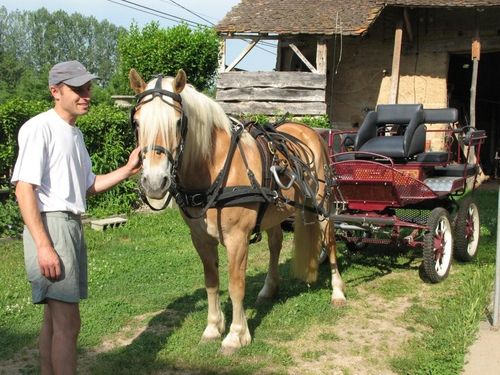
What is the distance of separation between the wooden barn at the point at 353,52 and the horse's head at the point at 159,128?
9.35 m

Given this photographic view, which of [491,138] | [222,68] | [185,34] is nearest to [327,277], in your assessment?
[222,68]

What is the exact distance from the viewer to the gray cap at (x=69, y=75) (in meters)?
2.84

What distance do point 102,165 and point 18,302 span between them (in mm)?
4461

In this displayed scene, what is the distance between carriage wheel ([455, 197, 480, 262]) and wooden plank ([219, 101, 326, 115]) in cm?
622

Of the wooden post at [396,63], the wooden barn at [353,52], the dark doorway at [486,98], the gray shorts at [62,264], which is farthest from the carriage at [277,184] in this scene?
the dark doorway at [486,98]

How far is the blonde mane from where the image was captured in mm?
3129

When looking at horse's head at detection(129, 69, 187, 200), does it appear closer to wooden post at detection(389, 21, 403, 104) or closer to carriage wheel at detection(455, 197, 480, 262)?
carriage wheel at detection(455, 197, 480, 262)

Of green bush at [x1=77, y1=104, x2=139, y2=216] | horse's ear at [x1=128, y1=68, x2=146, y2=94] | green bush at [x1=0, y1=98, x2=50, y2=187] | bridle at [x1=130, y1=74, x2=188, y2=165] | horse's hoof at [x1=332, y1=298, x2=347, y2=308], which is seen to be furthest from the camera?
green bush at [x1=77, y1=104, x2=139, y2=216]

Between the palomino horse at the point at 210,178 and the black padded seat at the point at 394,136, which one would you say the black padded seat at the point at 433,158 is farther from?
the palomino horse at the point at 210,178

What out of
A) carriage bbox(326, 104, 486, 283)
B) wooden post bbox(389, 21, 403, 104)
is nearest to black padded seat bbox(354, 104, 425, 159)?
carriage bbox(326, 104, 486, 283)

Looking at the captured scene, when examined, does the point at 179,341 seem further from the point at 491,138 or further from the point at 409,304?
the point at 491,138

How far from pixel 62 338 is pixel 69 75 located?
144cm

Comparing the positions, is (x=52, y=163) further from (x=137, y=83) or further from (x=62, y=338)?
(x=62, y=338)

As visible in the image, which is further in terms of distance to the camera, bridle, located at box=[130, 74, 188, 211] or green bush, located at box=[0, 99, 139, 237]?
green bush, located at box=[0, 99, 139, 237]
